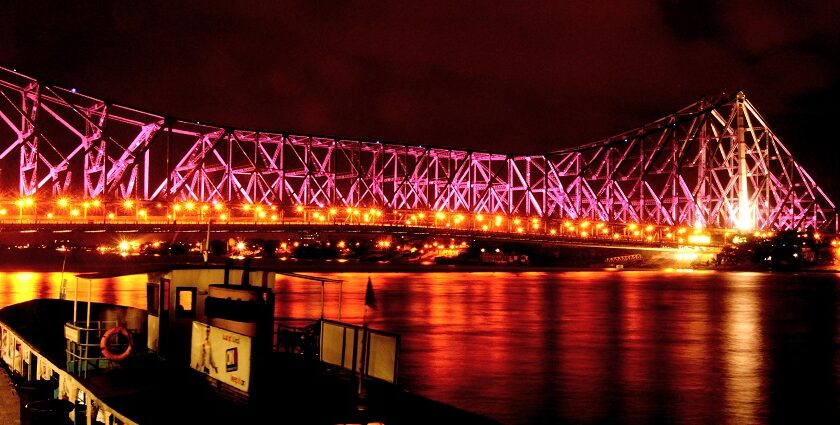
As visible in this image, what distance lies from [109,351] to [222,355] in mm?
3443

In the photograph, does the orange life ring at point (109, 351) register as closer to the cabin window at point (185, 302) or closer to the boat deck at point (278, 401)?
the boat deck at point (278, 401)

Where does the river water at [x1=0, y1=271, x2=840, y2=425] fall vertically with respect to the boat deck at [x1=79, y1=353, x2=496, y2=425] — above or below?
below

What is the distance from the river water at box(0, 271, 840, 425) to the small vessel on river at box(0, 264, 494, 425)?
2.84 metres

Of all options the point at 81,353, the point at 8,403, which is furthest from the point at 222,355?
the point at 8,403

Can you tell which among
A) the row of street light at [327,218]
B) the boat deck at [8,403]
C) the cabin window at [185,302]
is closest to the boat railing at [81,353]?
the boat deck at [8,403]

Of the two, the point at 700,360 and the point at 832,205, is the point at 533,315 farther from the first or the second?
the point at 832,205

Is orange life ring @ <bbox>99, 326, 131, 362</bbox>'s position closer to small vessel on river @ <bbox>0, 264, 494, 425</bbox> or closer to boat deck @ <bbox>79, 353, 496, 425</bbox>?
small vessel on river @ <bbox>0, 264, 494, 425</bbox>

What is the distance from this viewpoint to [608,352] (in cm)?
2744

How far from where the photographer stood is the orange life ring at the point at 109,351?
1730cm

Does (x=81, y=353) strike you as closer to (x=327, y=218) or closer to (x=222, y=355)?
(x=222, y=355)

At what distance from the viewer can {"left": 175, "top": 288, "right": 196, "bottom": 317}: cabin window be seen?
18.0 m

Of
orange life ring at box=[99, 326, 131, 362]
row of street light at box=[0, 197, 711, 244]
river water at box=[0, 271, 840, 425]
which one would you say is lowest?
river water at box=[0, 271, 840, 425]

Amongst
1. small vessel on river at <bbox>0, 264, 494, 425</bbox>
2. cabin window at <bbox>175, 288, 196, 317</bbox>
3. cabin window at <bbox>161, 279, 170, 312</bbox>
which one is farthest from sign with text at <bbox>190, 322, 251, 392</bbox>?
cabin window at <bbox>161, 279, 170, 312</bbox>

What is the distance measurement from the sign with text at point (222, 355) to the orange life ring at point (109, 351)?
1.78 m
